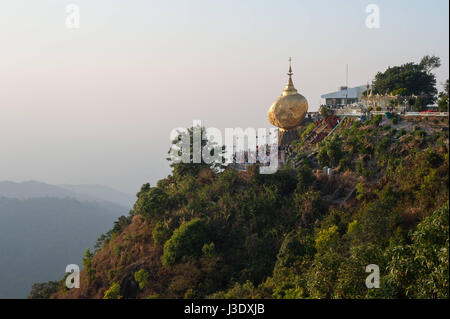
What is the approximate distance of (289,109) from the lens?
22.0 metres

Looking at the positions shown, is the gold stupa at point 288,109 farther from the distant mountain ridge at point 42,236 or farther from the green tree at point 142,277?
the distant mountain ridge at point 42,236

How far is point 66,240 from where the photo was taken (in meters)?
84.6

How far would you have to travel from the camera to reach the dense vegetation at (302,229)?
1062 centimetres

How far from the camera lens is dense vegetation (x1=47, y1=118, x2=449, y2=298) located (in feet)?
34.9

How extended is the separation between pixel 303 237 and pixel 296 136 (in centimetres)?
970

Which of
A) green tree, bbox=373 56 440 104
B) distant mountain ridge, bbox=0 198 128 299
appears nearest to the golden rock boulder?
green tree, bbox=373 56 440 104

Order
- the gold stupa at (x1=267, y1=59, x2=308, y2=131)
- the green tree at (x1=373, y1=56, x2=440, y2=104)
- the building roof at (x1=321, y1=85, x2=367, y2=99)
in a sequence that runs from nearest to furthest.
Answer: the gold stupa at (x1=267, y1=59, x2=308, y2=131) < the green tree at (x1=373, y1=56, x2=440, y2=104) < the building roof at (x1=321, y1=85, x2=367, y2=99)

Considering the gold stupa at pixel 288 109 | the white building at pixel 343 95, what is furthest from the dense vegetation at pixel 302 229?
the white building at pixel 343 95

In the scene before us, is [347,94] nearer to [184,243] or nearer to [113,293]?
[184,243]

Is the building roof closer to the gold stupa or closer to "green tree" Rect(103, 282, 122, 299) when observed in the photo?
the gold stupa

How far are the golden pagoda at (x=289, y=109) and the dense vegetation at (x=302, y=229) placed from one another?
109 inches
